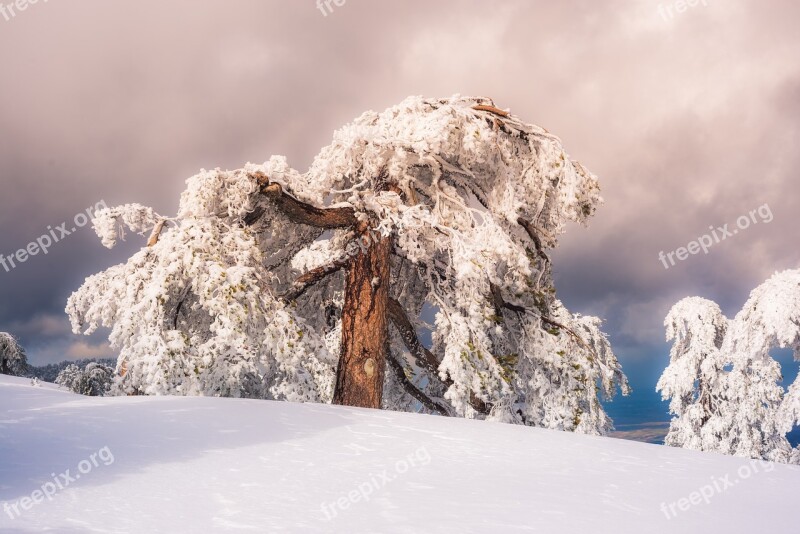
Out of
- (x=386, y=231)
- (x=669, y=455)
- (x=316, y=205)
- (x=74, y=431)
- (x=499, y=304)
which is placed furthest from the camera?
(x=499, y=304)

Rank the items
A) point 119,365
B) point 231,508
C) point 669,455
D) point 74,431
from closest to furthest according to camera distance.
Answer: point 231,508
point 74,431
point 669,455
point 119,365

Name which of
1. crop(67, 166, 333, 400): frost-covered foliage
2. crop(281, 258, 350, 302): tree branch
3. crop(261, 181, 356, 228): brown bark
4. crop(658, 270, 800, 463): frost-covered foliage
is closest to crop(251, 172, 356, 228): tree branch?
crop(261, 181, 356, 228): brown bark

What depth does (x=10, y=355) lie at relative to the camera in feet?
80.6

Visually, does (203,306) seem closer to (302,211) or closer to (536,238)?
(302,211)

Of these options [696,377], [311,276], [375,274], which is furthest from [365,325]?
[696,377]

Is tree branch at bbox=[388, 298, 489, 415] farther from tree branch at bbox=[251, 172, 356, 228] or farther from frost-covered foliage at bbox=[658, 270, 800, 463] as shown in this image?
frost-covered foliage at bbox=[658, 270, 800, 463]

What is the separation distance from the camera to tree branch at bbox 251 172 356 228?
9.75 meters

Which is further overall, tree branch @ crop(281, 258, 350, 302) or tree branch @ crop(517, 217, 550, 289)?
tree branch @ crop(517, 217, 550, 289)

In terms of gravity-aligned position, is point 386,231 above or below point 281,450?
above

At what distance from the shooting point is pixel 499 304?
436 inches

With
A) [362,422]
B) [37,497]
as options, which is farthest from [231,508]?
[362,422]

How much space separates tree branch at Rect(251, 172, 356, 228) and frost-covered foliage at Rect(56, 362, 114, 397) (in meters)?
6.00

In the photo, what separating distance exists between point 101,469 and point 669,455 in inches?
179

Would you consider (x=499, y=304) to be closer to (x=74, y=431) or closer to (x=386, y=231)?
(x=386, y=231)
